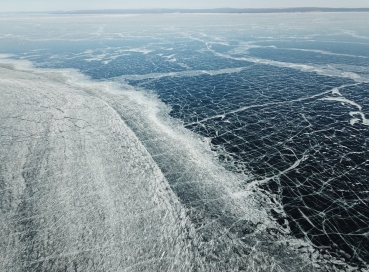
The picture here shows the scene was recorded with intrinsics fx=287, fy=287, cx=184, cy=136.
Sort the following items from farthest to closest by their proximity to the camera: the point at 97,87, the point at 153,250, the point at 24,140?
the point at 97,87 → the point at 24,140 → the point at 153,250

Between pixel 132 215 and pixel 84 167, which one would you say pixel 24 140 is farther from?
pixel 132 215

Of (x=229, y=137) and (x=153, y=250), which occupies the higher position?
(x=153, y=250)

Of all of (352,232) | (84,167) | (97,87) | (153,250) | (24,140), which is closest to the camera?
(153,250)

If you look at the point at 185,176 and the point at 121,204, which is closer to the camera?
the point at 121,204

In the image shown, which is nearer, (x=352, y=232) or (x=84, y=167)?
(x=352, y=232)

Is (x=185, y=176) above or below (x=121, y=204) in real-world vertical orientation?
below

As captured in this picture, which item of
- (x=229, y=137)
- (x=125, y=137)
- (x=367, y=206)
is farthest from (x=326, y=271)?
(x=125, y=137)

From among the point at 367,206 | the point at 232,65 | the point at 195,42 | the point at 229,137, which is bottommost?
the point at 195,42
